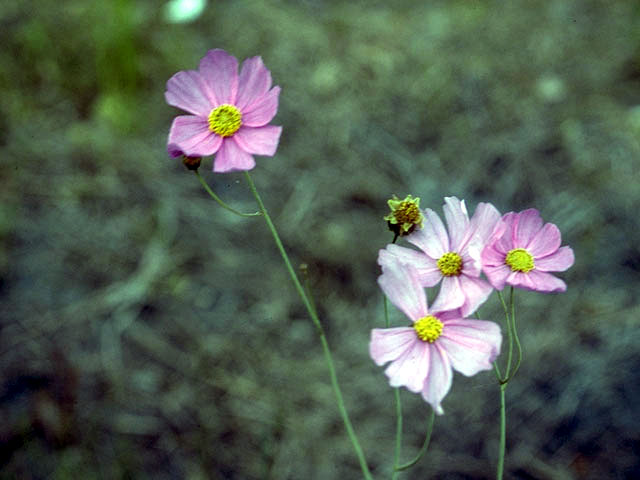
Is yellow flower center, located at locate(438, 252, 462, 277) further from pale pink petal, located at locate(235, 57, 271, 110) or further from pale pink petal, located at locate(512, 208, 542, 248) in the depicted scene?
pale pink petal, located at locate(235, 57, 271, 110)

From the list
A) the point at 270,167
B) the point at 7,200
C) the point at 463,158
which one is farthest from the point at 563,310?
the point at 7,200

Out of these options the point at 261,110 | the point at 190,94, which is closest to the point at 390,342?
the point at 261,110

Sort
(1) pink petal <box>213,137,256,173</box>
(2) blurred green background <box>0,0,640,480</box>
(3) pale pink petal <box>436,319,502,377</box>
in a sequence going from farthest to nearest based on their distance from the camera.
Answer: (2) blurred green background <box>0,0,640,480</box>, (1) pink petal <box>213,137,256,173</box>, (3) pale pink petal <box>436,319,502,377</box>

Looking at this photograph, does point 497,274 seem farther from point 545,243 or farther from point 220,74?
point 220,74

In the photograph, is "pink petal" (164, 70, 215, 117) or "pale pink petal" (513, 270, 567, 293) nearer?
"pale pink petal" (513, 270, 567, 293)

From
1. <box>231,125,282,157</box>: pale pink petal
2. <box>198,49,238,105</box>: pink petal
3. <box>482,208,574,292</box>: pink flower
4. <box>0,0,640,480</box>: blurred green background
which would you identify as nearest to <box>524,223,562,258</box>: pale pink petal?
<box>482,208,574,292</box>: pink flower

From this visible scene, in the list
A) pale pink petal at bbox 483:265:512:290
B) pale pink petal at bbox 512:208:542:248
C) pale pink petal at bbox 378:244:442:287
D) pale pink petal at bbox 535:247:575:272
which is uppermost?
pale pink petal at bbox 512:208:542:248
